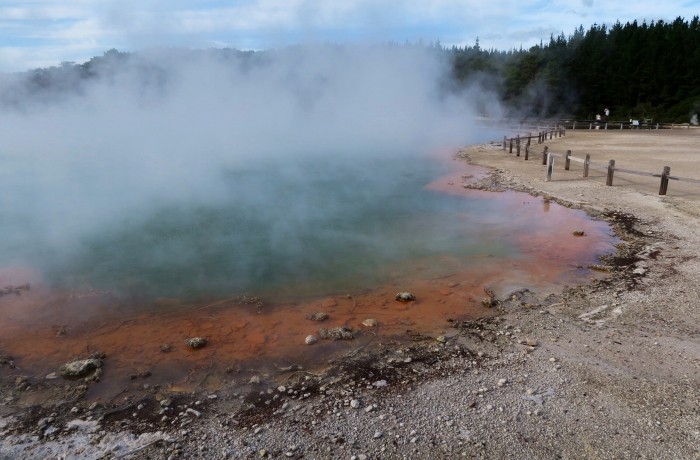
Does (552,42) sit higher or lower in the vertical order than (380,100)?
higher

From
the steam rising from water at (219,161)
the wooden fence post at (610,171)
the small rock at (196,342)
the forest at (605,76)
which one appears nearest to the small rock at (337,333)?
the small rock at (196,342)

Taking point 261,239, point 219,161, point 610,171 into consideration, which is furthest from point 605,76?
point 261,239

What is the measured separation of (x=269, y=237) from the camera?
291 inches

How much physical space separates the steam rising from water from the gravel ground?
252cm

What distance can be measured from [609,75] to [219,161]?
31.0 m

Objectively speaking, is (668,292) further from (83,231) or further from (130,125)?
(130,125)

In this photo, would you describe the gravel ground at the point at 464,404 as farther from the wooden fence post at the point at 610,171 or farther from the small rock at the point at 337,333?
the wooden fence post at the point at 610,171

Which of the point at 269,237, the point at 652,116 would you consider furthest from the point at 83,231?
the point at 652,116

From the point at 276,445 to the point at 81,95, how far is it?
72.3ft

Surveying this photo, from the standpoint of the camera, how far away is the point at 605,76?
1328 inches

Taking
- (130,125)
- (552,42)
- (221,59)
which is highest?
(552,42)

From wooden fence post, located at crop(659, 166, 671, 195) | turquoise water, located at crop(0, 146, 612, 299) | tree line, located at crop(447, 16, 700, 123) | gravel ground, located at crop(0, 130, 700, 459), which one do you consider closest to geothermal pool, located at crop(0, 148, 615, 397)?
turquoise water, located at crop(0, 146, 612, 299)

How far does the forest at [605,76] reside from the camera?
1232 inches

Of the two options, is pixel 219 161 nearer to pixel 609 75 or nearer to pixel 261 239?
pixel 261 239
